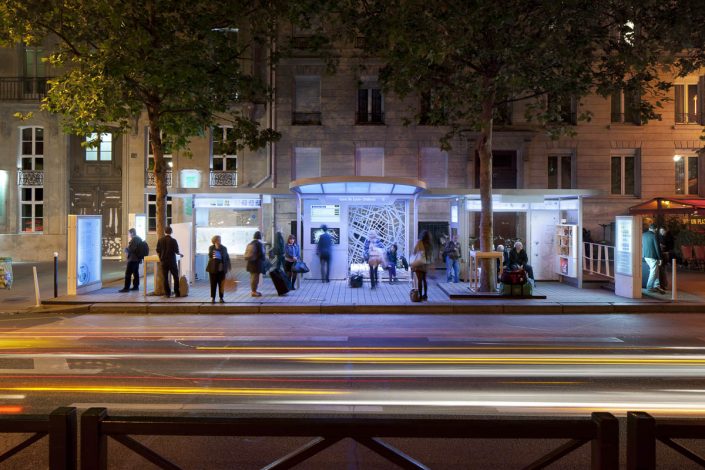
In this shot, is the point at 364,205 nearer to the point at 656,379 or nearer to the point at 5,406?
the point at 656,379

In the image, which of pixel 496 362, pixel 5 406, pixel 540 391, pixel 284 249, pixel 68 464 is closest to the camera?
pixel 68 464

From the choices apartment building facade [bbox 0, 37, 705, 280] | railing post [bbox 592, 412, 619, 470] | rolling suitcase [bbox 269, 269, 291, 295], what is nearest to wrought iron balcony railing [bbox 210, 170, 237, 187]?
apartment building facade [bbox 0, 37, 705, 280]

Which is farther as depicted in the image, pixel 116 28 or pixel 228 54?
pixel 228 54

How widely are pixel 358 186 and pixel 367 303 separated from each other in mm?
4546

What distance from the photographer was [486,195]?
49.4ft

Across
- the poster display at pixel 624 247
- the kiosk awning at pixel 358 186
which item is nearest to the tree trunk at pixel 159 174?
the kiosk awning at pixel 358 186

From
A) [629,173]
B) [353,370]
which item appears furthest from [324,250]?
[629,173]

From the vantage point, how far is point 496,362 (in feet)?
24.1

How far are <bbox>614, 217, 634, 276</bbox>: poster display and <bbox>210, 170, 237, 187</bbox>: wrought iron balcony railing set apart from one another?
16391 millimetres

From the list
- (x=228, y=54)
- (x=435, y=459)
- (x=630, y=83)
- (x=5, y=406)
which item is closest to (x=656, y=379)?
(x=435, y=459)

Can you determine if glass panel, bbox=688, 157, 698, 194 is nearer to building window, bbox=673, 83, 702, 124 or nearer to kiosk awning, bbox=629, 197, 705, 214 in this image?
building window, bbox=673, 83, 702, 124

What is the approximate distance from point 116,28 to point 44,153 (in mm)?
15733

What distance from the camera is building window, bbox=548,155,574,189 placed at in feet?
79.6

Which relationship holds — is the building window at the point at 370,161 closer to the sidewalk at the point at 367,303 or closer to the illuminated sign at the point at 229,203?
the illuminated sign at the point at 229,203
